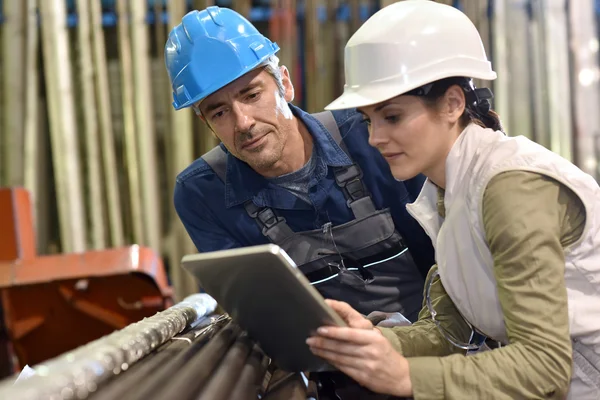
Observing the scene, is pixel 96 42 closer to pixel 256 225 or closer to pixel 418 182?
pixel 256 225

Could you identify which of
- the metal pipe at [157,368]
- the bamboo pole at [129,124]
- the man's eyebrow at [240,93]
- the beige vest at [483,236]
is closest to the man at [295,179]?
the man's eyebrow at [240,93]

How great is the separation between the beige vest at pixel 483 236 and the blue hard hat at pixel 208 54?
0.80 metres

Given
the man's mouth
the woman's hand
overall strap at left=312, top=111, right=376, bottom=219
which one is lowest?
the woman's hand

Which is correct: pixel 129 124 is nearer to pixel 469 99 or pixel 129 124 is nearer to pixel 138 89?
pixel 138 89

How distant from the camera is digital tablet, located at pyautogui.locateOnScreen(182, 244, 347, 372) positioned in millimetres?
1031

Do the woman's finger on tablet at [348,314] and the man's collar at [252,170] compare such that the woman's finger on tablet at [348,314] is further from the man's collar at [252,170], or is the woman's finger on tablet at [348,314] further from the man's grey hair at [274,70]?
the man's grey hair at [274,70]

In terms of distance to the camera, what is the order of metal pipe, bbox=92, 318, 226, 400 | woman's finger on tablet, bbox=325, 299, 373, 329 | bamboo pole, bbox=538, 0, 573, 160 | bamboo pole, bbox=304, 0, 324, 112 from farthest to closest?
bamboo pole, bbox=304, 0, 324, 112, bamboo pole, bbox=538, 0, 573, 160, woman's finger on tablet, bbox=325, 299, 373, 329, metal pipe, bbox=92, 318, 226, 400

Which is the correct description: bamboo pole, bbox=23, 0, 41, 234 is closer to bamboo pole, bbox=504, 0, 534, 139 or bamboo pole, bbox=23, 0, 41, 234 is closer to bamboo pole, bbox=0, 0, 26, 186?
bamboo pole, bbox=0, 0, 26, 186

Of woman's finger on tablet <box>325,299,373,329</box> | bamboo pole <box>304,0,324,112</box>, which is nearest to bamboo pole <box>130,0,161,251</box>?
bamboo pole <box>304,0,324,112</box>

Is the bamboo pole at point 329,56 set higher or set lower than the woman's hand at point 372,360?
higher

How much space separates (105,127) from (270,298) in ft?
9.56

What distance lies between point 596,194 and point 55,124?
330 cm

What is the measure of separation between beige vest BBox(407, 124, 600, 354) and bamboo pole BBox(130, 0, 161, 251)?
276 cm

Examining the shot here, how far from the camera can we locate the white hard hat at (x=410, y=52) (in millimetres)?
1231
